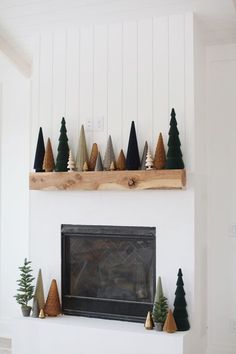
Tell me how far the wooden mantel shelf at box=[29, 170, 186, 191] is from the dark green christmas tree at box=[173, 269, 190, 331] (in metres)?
0.67

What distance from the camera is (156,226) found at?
358cm

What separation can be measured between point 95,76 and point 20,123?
1.30 m

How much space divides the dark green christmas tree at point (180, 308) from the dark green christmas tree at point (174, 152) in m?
0.77

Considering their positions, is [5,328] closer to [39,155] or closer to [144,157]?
[39,155]

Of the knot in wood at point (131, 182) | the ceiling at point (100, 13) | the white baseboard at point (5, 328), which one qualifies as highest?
the ceiling at point (100, 13)

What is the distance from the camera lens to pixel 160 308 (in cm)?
338

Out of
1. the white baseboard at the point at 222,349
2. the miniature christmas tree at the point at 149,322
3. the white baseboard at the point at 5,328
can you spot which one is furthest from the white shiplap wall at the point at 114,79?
the white baseboard at the point at 5,328

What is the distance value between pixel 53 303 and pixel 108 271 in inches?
19.5

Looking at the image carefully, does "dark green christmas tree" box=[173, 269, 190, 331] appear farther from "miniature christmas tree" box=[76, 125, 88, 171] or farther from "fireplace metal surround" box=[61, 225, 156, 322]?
"miniature christmas tree" box=[76, 125, 88, 171]

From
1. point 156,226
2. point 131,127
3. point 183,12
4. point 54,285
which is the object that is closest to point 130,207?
point 156,226

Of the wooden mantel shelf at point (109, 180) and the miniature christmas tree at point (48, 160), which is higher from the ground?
the miniature christmas tree at point (48, 160)

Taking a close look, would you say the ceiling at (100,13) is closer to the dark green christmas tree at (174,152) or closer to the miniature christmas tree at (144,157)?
the dark green christmas tree at (174,152)

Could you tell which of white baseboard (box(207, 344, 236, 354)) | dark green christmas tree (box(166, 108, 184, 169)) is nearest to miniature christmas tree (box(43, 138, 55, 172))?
dark green christmas tree (box(166, 108, 184, 169))

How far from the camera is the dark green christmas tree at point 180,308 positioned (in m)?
3.39
